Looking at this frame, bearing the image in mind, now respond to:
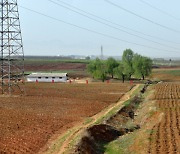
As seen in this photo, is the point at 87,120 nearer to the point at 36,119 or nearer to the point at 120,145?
the point at 36,119

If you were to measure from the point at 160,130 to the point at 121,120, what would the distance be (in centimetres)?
653

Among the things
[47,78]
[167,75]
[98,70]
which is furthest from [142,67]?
[47,78]

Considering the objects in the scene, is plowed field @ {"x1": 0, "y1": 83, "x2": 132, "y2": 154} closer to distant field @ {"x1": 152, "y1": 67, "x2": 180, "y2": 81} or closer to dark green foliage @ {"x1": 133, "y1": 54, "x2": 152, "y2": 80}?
dark green foliage @ {"x1": 133, "y1": 54, "x2": 152, "y2": 80}

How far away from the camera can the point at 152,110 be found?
34344mm

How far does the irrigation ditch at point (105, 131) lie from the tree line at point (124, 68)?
67.0m

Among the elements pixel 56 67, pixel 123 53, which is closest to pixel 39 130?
pixel 123 53

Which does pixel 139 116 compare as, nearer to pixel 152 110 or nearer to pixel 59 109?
pixel 152 110

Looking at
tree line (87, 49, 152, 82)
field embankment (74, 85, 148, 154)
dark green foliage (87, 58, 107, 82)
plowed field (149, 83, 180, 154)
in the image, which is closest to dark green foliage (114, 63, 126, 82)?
tree line (87, 49, 152, 82)

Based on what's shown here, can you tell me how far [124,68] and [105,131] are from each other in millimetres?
81295

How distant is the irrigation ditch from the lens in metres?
20.5

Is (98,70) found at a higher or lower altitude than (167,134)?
higher

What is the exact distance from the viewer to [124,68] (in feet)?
348

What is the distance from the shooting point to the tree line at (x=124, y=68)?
103125 millimetres

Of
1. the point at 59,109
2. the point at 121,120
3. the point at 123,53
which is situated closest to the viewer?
the point at 121,120
